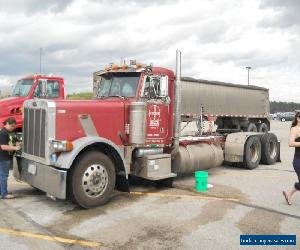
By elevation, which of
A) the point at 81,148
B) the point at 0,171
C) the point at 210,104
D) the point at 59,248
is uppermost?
the point at 210,104

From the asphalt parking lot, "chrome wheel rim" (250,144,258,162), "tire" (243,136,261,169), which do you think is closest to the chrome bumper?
the asphalt parking lot

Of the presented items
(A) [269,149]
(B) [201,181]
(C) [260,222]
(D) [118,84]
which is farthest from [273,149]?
(C) [260,222]

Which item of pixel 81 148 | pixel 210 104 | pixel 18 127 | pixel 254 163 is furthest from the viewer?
pixel 210 104

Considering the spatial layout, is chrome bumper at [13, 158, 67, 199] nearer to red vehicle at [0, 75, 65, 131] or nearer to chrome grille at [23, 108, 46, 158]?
chrome grille at [23, 108, 46, 158]

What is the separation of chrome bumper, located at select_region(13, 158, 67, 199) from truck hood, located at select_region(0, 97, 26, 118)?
4208mm

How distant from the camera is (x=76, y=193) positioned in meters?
6.92

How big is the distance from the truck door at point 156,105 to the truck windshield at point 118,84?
9.9 inches

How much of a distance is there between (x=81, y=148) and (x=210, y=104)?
12275mm

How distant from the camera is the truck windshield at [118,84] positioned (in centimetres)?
851

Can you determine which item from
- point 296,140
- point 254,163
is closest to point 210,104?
point 254,163

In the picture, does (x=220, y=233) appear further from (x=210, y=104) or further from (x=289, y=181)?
(x=210, y=104)

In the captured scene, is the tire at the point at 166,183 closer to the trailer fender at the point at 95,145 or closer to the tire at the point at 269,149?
the trailer fender at the point at 95,145

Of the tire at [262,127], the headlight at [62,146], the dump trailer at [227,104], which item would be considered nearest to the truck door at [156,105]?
the headlight at [62,146]

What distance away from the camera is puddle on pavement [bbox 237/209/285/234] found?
238 inches
